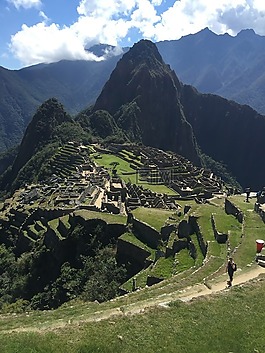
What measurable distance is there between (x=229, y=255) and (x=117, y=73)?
16174 cm

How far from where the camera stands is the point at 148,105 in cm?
→ 16062

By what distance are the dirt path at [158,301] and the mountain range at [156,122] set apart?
87.5 meters

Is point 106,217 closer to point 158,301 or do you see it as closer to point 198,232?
point 198,232

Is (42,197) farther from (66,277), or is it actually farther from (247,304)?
(247,304)

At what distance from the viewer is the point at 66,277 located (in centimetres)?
2392

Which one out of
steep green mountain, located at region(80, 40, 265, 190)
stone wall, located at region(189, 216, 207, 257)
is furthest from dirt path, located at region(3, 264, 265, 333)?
steep green mountain, located at region(80, 40, 265, 190)

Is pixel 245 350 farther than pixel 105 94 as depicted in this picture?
No

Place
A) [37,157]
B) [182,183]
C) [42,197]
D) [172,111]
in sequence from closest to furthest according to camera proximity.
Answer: [42,197] < [182,183] < [37,157] < [172,111]

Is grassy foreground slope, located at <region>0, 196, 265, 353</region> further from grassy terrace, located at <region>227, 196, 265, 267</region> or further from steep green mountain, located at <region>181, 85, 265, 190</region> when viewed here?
steep green mountain, located at <region>181, 85, 265, 190</region>

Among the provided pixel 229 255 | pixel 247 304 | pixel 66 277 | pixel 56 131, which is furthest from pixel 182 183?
pixel 56 131

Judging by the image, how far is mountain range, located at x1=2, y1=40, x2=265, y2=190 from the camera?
116m

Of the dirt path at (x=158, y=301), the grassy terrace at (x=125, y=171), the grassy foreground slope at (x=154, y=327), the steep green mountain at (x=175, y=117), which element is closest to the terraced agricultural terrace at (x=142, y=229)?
the dirt path at (x=158, y=301)

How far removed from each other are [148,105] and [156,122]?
708 centimetres

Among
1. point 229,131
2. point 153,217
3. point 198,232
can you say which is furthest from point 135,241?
point 229,131
